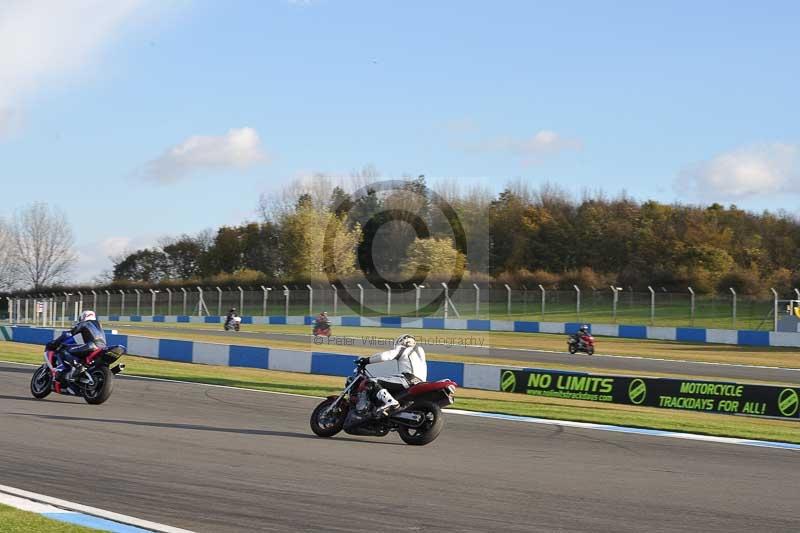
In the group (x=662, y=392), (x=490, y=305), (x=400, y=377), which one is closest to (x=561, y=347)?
(x=490, y=305)

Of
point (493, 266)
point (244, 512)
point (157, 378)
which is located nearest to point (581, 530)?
point (244, 512)

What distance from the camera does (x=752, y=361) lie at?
32688 millimetres

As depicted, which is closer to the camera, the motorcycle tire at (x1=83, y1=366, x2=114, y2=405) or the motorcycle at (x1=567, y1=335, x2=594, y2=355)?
the motorcycle tire at (x1=83, y1=366, x2=114, y2=405)

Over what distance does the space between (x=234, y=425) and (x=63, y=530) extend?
21.8 feet

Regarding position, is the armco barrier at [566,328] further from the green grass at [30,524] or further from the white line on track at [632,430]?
the green grass at [30,524]

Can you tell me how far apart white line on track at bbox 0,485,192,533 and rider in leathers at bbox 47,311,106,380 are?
724 cm

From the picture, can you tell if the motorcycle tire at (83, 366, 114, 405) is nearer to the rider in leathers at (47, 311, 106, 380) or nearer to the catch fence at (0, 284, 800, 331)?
the rider in leathers at (47, 311, 106, 380)

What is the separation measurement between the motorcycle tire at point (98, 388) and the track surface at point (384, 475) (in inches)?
25.4

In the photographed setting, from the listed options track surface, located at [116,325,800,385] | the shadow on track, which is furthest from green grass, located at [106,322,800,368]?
the shadow on track

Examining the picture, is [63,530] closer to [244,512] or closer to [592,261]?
[244,512]

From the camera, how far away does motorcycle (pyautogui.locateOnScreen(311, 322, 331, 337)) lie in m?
38.8

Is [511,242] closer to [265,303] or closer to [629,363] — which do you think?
[265,303]

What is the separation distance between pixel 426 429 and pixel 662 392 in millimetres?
8221

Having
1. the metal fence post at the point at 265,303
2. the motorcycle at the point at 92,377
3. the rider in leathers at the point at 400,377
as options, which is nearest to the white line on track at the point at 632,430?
the rider in leathers at the point at 400,377
